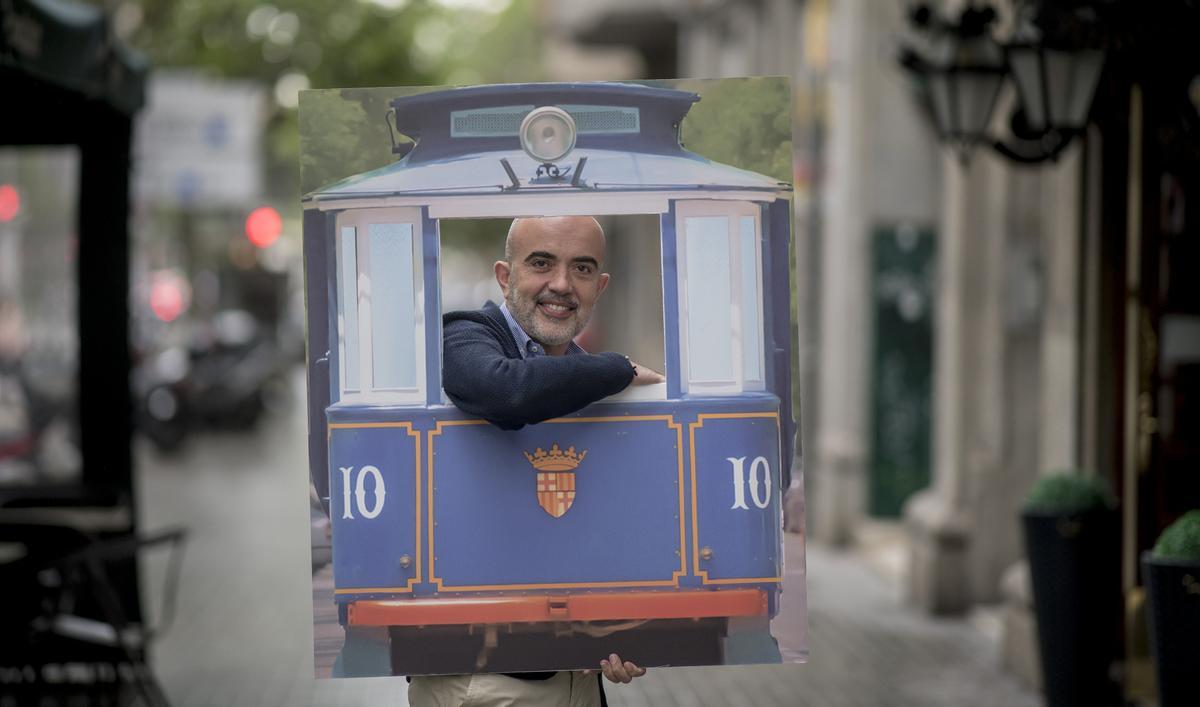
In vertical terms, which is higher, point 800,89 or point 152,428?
point 800,89

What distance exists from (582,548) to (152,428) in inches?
839

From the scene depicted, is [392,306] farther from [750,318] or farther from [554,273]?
[750,318]

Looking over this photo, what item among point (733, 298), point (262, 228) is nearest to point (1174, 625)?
point (733, 298)

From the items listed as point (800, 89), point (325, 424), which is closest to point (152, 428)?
point (800, 89)

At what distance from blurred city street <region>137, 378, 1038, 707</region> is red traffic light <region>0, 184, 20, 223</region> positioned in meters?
2.64

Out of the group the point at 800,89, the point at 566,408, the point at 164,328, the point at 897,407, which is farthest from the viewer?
the point at 164,328

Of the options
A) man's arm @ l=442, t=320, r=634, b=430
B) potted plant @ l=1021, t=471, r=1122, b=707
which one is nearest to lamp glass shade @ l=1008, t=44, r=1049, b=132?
potted plant @ l=1021, t=471, r=1122, b=707

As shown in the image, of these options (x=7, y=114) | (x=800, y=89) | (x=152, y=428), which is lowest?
(x=152, y=428)

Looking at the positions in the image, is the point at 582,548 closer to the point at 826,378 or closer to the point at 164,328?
the point at 826,378

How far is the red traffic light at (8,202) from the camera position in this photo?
9.70 m

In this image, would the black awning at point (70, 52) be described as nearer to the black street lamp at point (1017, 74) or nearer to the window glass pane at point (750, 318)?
the window glass pane at point (750, 318)

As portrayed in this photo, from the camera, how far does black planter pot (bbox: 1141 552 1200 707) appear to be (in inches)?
199

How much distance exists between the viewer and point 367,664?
12.1 ft

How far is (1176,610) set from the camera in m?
5.09
